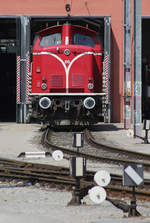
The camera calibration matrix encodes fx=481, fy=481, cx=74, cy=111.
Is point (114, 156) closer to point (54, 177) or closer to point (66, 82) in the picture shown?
point (54, 177)

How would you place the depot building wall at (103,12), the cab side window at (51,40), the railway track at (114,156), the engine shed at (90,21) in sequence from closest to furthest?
the railway track at (114,156) → the cab side window at (51,40) → the engine shed at (90,21) → the depot building wall at (103,12)

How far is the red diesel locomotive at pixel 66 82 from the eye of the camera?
17734mm

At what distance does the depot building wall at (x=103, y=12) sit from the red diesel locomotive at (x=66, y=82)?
7.12 meters

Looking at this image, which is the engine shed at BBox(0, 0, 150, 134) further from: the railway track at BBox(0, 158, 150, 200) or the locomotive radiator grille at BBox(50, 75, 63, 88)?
the railway track at BBox(0, 158, 150, 200)

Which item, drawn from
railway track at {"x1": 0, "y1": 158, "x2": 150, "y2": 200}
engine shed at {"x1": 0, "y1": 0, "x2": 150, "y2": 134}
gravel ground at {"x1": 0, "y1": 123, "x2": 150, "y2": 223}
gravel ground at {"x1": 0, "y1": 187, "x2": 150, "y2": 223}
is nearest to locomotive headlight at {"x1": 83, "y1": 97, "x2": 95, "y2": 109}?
engine shed at {"x1": 0, "y1": 0, "x2": 150, "y2": 134}

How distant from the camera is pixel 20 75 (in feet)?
78.7

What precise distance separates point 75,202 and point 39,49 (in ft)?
39.2

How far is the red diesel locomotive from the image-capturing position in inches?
698

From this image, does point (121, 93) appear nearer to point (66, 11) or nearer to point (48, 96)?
point (66, 11)

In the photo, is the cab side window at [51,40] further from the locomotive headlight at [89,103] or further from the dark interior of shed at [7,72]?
the dark interior of shed at [7,72]

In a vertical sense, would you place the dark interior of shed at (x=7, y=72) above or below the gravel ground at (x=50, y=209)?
above

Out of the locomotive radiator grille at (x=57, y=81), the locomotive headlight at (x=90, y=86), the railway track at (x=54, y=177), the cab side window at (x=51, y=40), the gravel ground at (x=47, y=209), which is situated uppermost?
the cab side window at (x=51, y=40)

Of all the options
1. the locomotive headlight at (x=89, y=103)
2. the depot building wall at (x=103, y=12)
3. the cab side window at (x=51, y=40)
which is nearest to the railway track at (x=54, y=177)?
the locomotive headlight at (x=89, y=103)

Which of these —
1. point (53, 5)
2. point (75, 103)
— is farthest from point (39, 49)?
point (53, 5)
